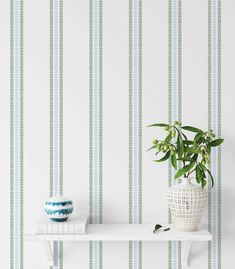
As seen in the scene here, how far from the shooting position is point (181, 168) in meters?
1.77

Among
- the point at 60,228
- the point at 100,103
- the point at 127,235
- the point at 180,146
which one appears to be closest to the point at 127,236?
the point at 127,235

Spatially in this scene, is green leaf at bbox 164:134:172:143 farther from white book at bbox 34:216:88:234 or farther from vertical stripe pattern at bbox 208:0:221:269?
white book at bbox 34:216:88:234

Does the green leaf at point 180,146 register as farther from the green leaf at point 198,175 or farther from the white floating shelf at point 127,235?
the white floating shelf at point 127,235

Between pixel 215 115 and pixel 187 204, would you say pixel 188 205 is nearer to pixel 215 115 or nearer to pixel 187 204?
pixel 187 204

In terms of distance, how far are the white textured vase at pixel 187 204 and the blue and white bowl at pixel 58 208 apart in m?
0.38

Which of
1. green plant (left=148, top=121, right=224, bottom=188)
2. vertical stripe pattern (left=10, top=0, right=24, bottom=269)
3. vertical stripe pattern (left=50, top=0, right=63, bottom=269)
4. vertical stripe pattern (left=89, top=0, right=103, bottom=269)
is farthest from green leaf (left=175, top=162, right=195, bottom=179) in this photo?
vertical stripe pattern (left=10, top=0, right=24, bottom=269)

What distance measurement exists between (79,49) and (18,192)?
2.03ft

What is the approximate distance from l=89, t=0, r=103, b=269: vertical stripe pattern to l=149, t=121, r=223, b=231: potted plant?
251 mm

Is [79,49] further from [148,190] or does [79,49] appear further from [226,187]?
[226,187]

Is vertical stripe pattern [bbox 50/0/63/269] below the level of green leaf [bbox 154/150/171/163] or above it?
above

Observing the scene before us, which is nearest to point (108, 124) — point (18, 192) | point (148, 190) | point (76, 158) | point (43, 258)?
point (76, 158)

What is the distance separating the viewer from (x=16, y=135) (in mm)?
1861

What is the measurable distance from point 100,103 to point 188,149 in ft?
1.33

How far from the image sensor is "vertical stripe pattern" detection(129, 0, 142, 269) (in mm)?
1861
